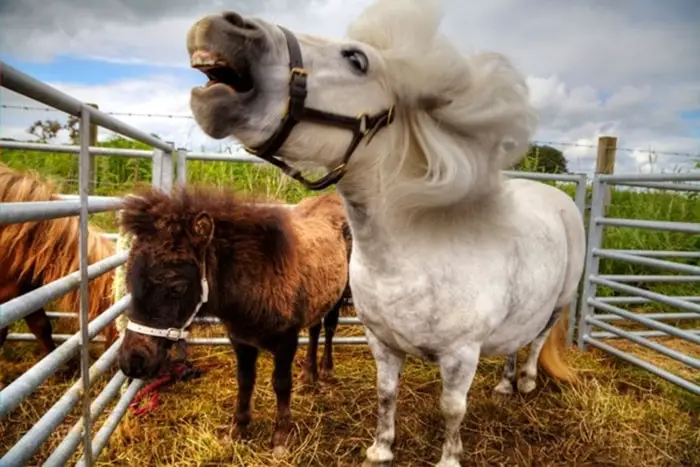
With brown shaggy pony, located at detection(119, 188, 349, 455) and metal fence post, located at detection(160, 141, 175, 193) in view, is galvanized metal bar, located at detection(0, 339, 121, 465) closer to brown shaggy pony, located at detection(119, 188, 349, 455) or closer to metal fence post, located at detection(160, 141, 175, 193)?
brown shaggy pony, located at detection(119, 188, 349, 455)

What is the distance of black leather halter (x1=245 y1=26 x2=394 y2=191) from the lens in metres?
1.34

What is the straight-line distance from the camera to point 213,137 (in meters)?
1.32

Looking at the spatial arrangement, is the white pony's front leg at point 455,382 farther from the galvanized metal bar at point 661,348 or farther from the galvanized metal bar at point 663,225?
the galvanized metal bar at point 663,225

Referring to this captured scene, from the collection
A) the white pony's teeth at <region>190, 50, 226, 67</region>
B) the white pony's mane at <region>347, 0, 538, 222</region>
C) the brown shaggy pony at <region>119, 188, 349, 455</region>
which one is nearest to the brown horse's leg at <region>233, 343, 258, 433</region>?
the brown shaggy pony at <region>119, 188, 349, 455</region>

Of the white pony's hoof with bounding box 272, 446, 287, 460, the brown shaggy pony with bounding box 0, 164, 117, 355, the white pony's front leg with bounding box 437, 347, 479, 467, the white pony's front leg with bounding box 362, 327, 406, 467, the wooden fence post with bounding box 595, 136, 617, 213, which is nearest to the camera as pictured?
the white pony's front leg with bounding box 437, 347, 479, 467

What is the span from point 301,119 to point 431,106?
1.69ft

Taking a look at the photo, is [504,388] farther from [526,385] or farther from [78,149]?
[78,149]

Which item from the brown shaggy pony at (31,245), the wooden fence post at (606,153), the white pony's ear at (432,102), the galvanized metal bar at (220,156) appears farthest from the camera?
the wooden fence post at (606,153)

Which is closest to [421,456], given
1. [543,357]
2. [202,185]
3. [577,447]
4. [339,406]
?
[339,406]

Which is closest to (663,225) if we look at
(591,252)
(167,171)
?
(591,252)

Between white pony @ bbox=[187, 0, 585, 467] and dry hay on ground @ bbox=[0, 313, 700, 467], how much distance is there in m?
0.54

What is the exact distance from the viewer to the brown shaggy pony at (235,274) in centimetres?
201

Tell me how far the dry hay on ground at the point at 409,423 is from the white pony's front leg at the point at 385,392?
0.27m

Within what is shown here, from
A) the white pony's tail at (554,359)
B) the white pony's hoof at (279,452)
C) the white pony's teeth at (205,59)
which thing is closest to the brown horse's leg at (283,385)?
the white pony's hoof at (279,452)
